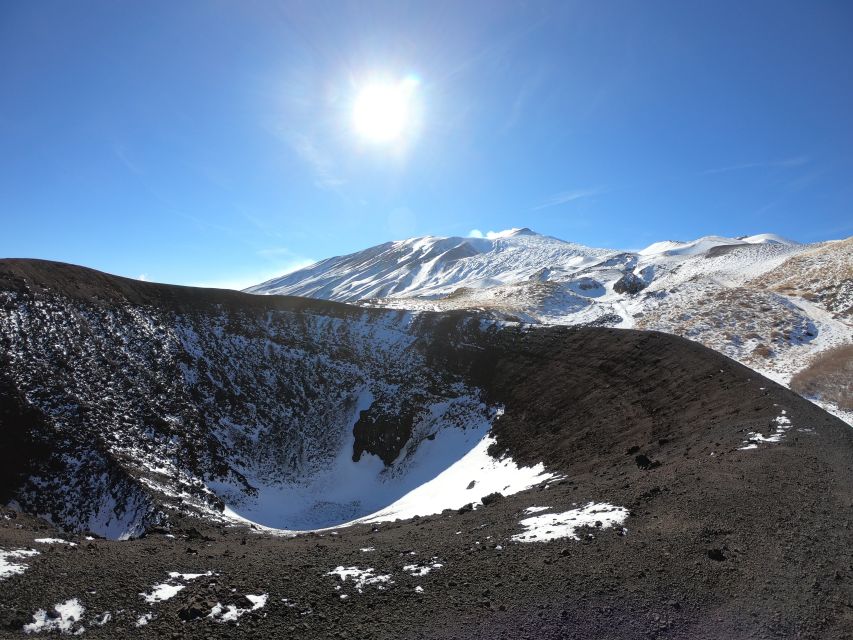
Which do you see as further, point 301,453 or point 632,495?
point 301,453

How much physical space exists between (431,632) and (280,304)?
41.6m

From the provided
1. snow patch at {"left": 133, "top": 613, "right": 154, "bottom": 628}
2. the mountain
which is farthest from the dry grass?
snow patch at {"left": 133, "top": 613, "right": 154, "bottom": 628}

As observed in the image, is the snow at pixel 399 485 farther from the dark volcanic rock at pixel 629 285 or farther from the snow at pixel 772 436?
the dark volcanic rock at pixel 629 285

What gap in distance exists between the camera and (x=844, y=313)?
43906mm

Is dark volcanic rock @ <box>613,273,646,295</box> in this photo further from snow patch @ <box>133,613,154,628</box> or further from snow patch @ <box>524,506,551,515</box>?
snow patch @ <box>133,613,154,628</box>

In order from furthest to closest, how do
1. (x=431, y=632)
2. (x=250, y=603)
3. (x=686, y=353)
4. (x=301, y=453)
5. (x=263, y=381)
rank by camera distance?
1. (x=263, y=381)
2. (x=301, y=453)
3. (x=686, y=353)
4. (x=250, y=603)
5. (x=431, y=632)

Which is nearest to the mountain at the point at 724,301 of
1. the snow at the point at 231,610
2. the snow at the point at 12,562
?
the snow at the point at 231,610

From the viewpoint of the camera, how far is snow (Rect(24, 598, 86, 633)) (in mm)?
8484

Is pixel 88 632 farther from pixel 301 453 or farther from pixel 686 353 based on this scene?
pixel 686 353

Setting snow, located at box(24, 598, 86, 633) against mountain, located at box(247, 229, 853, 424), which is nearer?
snow, located at box(24, 598, 86, 633)

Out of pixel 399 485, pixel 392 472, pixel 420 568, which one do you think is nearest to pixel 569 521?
pixel 420 568

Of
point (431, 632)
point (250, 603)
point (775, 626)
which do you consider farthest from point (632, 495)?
point (250, 603)

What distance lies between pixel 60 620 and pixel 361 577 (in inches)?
236

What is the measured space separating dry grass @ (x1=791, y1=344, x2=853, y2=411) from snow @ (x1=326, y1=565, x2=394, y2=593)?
23849 millimetres
